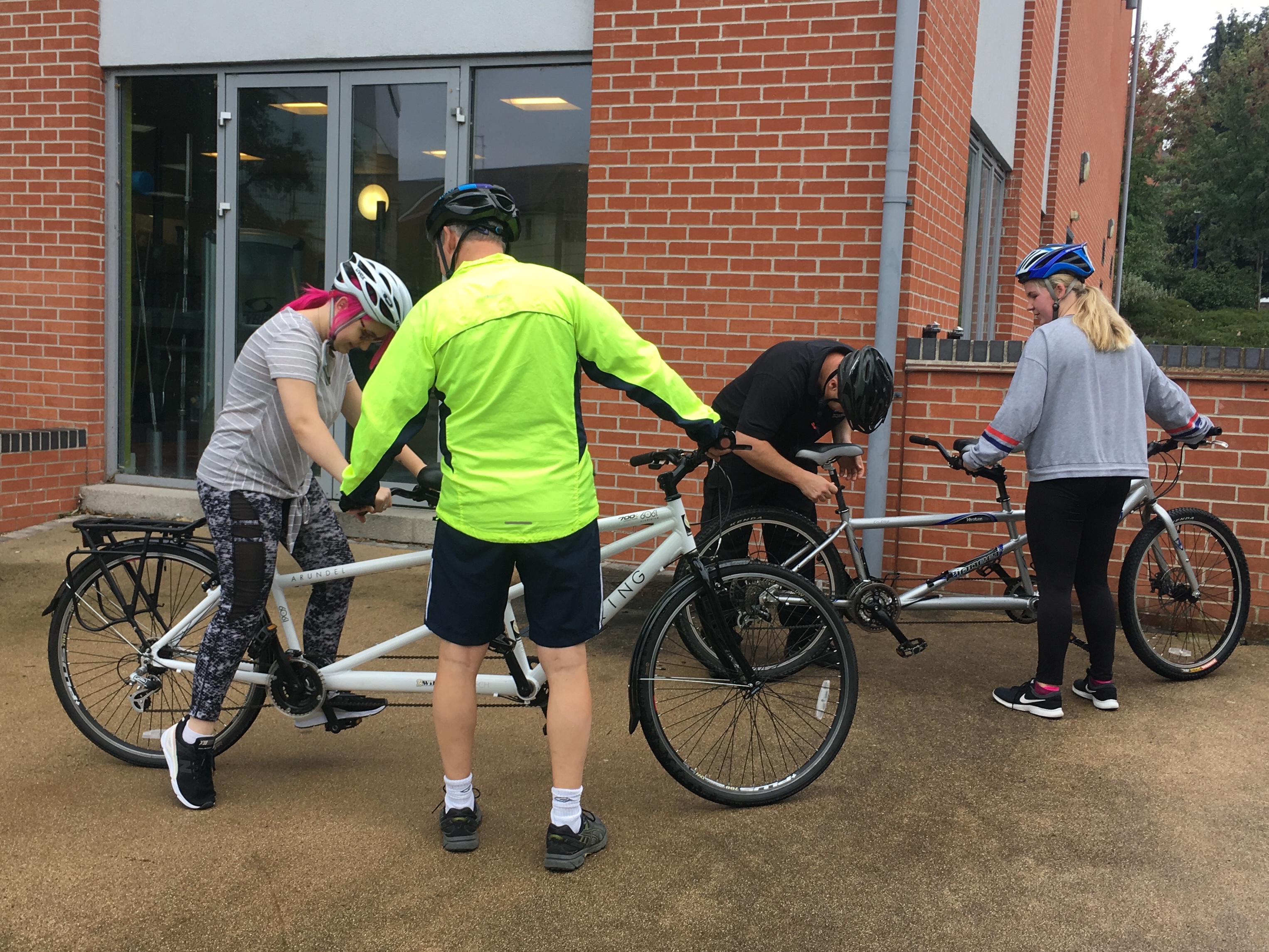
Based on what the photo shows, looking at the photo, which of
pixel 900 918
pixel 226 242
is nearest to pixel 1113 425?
pixel 900 918

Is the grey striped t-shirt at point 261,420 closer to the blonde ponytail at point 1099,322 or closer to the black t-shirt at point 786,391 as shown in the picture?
the black t-shirt at point 786,391

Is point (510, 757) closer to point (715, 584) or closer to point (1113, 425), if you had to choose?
→ point (715, 584)

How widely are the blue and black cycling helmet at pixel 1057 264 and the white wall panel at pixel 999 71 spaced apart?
3.45m

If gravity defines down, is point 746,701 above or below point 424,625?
below

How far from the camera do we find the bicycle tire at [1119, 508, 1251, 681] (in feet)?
16.8

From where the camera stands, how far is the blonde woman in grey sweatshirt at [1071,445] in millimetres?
4574

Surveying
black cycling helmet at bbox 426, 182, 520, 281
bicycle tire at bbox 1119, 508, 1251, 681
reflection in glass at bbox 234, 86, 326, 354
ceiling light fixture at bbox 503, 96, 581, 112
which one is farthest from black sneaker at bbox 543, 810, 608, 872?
reflection in glass at bbox 234, 86, 326, 354

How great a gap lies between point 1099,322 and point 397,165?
15.6 ft

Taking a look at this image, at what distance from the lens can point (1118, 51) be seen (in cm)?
1903

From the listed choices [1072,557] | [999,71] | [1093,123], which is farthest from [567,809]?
[1093,123]

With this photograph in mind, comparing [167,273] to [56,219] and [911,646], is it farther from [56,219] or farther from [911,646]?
[911,646]

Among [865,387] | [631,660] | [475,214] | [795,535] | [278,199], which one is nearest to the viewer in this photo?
[475,214]

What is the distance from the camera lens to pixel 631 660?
395 centimetres

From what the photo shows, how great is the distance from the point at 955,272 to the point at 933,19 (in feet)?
5.84
